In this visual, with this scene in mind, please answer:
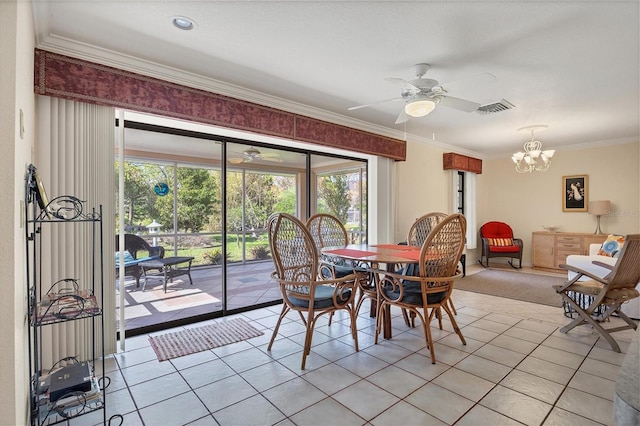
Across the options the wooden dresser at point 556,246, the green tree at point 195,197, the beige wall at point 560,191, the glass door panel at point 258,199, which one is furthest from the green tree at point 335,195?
the wooden dresser at point 556,246

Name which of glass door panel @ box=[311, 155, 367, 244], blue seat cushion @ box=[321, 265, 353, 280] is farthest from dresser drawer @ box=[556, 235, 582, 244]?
blue seat cushion @ box=[321, 265, 353, 280]

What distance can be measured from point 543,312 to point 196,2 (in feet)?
14.9

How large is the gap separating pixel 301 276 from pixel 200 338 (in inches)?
47.0

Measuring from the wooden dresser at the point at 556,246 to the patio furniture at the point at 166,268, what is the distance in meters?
6.46

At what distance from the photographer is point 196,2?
6.47ft

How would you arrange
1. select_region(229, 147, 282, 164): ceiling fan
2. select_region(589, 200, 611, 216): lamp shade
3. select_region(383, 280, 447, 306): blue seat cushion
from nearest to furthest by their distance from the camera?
select_region(383, 280, 447, 306): blue seat cushion, select_region(229, 147, 282, 164): ceiling fan, select_region(589, 200, 611, 216): lamp shade

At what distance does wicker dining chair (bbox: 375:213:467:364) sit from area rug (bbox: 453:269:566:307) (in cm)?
242

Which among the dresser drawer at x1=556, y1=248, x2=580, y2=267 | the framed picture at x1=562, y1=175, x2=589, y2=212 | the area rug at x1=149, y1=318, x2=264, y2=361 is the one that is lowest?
the area rug at x1=149, y1=318, x2=264, y2=361

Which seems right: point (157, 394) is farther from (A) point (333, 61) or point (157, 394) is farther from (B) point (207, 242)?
(A) point (333, 61)

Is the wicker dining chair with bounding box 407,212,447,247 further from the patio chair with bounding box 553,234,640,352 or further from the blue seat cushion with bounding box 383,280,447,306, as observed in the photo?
the patio chair with bounding box 553,234,640,352

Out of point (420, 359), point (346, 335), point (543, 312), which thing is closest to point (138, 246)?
point (346, 335)

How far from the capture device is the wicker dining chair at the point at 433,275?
2.50 m

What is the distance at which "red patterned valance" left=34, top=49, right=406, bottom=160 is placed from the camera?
2346 mm

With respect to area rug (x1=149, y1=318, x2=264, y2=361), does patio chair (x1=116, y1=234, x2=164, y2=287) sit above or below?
above
